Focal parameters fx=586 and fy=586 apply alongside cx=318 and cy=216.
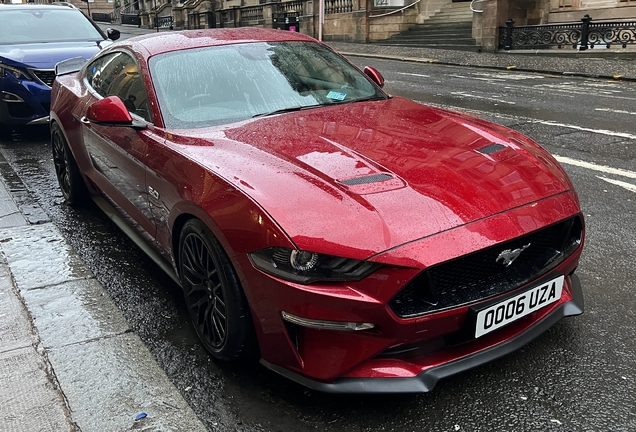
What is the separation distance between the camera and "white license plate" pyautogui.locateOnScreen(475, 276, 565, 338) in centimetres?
236

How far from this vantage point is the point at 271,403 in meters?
2.59

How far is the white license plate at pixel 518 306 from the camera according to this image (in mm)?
2361

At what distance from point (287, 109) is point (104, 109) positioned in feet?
3.58

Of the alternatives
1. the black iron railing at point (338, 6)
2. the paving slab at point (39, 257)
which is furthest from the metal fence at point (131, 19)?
the paving slab at point (39, 257)

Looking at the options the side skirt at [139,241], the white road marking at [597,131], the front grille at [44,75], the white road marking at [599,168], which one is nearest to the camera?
the side skirt at [139,241]

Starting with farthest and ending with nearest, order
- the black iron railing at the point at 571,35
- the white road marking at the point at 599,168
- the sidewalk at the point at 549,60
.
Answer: the black iron railing at the point at 571,35, the sidewalk at the point at 549,60, the white road marking at the point at 599,168

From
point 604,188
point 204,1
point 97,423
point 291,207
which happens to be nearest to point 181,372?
point 97,423

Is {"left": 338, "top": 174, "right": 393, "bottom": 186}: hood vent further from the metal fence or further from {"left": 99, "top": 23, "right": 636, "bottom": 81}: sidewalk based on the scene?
the metal fence

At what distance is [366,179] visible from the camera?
2.58 meters

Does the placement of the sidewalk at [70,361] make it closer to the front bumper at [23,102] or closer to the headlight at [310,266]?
the headlight at [310,266]

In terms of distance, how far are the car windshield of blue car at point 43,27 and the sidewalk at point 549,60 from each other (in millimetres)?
12222

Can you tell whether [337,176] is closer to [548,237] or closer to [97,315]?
[548,237]

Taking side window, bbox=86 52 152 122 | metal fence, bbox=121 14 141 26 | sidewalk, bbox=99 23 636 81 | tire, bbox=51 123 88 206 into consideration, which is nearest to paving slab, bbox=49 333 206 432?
side window, bbox=86 52 152 122

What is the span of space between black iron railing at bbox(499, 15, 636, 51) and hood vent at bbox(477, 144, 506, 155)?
57.6ft
